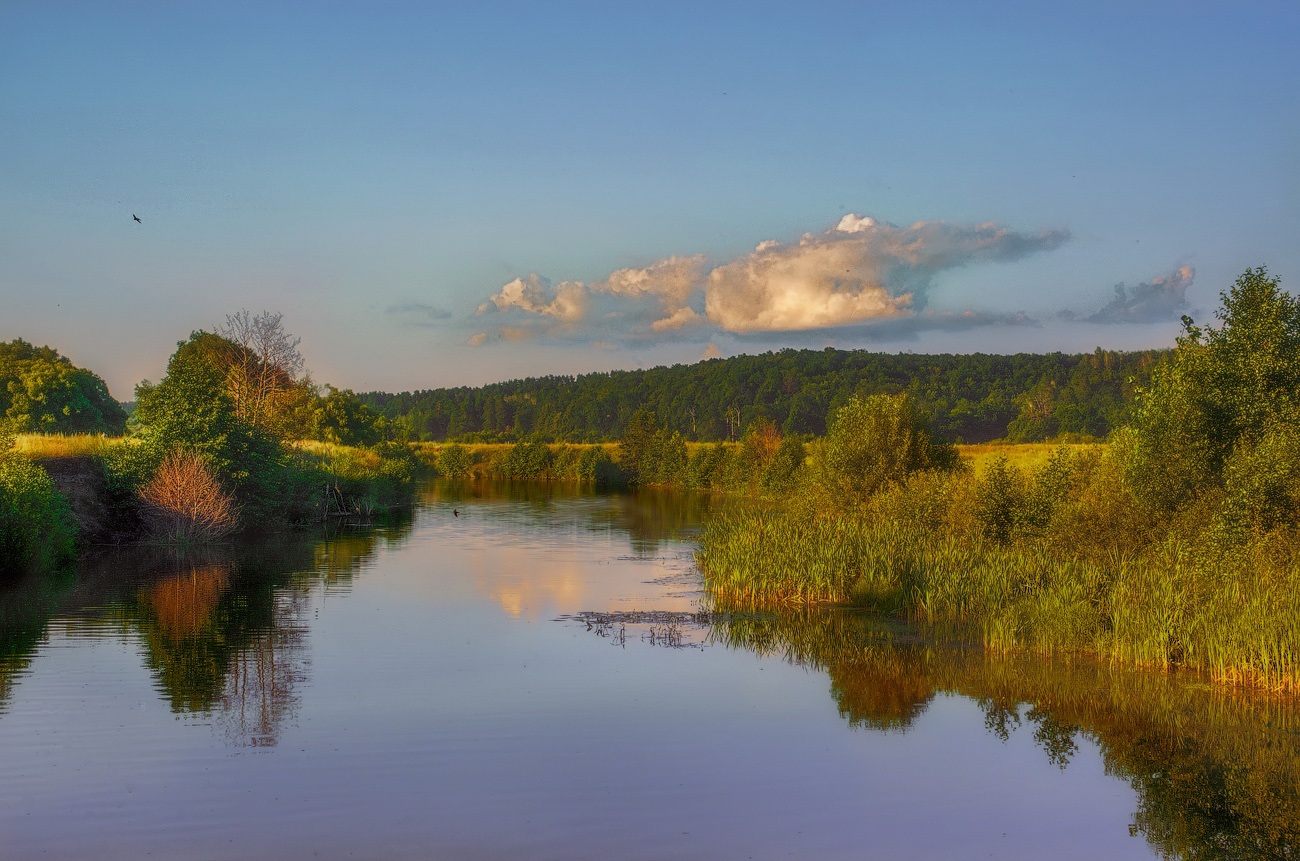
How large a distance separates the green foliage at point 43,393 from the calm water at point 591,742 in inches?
2437

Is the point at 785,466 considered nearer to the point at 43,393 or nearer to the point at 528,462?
the point at 528,462

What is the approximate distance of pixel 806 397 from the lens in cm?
13750

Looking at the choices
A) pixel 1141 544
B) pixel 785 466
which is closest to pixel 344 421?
pixel 785 466

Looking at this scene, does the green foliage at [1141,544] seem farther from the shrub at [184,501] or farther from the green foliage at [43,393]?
the green foliage at [43,393]

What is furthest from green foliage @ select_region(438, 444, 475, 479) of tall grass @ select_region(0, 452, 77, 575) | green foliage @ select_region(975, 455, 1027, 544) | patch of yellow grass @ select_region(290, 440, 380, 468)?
green foliage @ select_region(975, 455, 1027, 544)

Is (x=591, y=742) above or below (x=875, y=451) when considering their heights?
below

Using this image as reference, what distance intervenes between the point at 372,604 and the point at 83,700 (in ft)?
36.2

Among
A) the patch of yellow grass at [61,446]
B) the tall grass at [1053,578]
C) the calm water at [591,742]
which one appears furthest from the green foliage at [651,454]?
the calm water at [591,742]

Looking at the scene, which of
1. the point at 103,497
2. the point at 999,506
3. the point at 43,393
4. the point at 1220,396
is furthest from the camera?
the point at 43,393

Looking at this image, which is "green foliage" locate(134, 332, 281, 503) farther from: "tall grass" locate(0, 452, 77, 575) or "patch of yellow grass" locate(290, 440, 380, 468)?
"patch of yellow grass" locate(290, 440, 380, 468)

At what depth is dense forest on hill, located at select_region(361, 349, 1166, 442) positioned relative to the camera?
117 meters

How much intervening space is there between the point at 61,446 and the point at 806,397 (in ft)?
357

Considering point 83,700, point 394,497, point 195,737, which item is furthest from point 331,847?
point 394,497

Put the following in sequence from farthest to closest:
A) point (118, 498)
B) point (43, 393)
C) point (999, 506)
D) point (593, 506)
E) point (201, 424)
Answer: point (43, 393)
point (593, 506)
point (201, 424)
point (118, 498)
point (999, 506)
